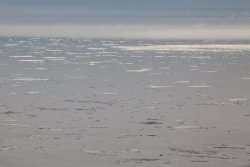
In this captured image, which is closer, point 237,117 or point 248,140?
point 248,140

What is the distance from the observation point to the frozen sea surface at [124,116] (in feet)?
48.2

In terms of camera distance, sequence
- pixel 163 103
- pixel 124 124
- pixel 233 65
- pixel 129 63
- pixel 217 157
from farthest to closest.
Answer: pixel 129 63
pixel 233 65
pixel 163 103
pixel 124 124
pixel 217 157

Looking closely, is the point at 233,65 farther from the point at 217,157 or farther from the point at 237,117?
the point at 217,157

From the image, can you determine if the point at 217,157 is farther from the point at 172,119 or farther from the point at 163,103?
the point at 163,103

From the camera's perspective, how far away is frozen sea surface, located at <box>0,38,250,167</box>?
14.7m

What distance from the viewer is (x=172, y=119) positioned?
63.1 ft

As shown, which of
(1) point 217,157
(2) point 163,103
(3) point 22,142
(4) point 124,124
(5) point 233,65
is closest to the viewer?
(1) point 217,157

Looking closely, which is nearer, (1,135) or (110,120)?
(1,135)

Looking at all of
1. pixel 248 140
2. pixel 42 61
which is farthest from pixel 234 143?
pixel 42 61

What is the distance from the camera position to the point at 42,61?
4088 cm

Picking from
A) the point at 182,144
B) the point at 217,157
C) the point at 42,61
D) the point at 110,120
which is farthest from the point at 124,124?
the point at 42,61

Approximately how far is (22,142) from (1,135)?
95 cm

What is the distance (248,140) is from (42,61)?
25.6 meters

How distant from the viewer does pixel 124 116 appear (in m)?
19.6
